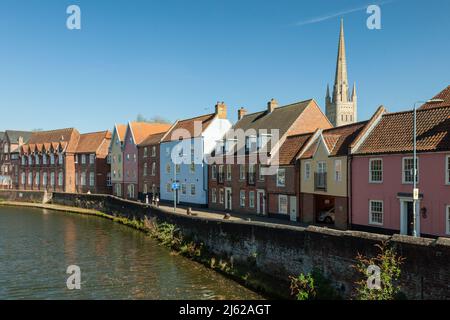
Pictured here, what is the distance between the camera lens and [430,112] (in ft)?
85.0

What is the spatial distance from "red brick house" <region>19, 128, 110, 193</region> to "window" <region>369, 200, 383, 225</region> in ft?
176

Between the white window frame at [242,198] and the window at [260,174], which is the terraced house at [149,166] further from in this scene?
the window at [260,174]

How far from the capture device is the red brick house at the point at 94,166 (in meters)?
72.1

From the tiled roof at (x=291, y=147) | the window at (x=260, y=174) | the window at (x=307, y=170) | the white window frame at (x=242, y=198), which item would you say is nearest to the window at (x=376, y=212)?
the window at (x=307, y=170)

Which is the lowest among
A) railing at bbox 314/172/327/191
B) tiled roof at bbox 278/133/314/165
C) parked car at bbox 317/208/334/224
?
parked car at bbox 317/208/334/224

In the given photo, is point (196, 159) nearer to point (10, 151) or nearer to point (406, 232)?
point (406, 232)

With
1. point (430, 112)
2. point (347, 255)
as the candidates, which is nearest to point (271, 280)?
point (347, 255)

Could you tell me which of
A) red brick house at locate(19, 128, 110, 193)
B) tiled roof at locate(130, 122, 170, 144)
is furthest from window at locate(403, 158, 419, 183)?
red brick house at locate(19, 128, 110, 193)

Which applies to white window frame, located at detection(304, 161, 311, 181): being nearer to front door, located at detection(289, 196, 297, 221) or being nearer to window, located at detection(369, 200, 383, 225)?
front door, located at detection(289, 196, 297, 221)

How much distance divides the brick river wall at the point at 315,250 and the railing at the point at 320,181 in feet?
27.7

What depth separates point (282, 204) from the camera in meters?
36.7

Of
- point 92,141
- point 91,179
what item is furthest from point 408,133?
point 92,141

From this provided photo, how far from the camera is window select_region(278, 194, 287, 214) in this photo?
3631 centimetres

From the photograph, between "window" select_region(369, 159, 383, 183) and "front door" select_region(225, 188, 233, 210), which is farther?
"front door" select_region(225, 188, 233, 210)
